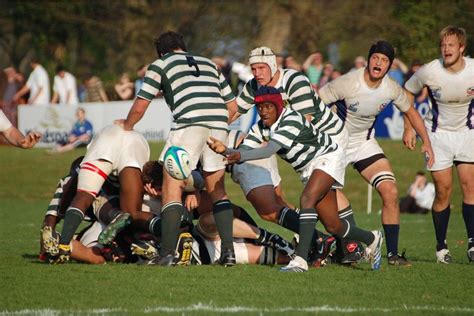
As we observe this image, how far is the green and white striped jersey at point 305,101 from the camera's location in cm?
1023

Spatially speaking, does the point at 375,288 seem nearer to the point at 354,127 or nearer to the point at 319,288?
the point at 319,288

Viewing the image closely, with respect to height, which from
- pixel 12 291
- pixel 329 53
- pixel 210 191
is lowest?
pixel 12 291

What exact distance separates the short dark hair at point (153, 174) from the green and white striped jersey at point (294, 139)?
0.90m

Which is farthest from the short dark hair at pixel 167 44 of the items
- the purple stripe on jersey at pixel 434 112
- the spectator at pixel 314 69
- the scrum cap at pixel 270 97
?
the spectator at pixel 314 69

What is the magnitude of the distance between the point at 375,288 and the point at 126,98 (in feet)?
60.6

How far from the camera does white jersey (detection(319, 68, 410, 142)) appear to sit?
429 inches

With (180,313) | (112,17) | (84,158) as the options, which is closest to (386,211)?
(84,158)

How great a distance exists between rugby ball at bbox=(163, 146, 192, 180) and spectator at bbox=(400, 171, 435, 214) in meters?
11.1

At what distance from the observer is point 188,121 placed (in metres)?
10.2

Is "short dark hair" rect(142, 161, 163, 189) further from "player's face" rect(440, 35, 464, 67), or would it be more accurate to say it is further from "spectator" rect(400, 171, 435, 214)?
"spectator" rect(400, 171, 435, 214)

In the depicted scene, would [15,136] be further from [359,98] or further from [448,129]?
[448,129]

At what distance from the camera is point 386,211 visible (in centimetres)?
1100

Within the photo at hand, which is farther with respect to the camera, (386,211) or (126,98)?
(126,98)

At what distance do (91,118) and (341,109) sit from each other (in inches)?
593
